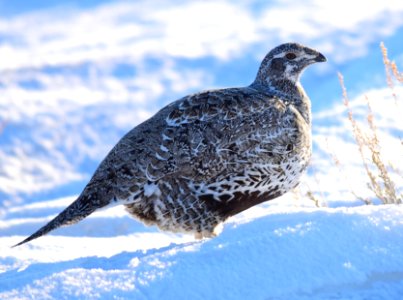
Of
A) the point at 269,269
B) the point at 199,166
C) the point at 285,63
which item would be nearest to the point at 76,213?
the point at 199,166

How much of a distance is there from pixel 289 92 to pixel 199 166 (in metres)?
1.10

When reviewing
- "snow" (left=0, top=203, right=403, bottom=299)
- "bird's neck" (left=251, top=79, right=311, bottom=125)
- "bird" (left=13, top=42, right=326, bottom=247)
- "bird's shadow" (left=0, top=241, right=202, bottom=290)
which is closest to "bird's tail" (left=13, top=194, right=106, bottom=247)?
"bird" (left=13, top=42, right=326, bottom=247)

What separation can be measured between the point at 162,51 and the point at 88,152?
5339 millimetres

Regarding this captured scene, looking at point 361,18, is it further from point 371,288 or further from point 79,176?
point 371,288

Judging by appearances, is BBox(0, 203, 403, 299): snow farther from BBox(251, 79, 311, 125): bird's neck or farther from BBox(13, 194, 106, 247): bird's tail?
BBox(251, 79, 311, 125): bird's neck

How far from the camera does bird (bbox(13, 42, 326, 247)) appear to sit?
13.3 feet

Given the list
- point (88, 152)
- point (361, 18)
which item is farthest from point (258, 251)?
point (361, 18)

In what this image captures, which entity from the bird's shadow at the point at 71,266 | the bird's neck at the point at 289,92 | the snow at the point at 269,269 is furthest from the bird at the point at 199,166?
the snow at the point at 269,269

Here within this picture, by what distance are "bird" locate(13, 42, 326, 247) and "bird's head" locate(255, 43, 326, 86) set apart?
0.64 m

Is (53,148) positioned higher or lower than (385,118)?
higher

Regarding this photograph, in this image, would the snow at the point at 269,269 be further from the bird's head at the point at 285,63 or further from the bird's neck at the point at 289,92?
the bird's head at the point at 285,63

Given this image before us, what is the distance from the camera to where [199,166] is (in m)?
4.04

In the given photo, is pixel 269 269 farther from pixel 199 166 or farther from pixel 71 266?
pixel 199 166

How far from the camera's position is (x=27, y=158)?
38.9ft
